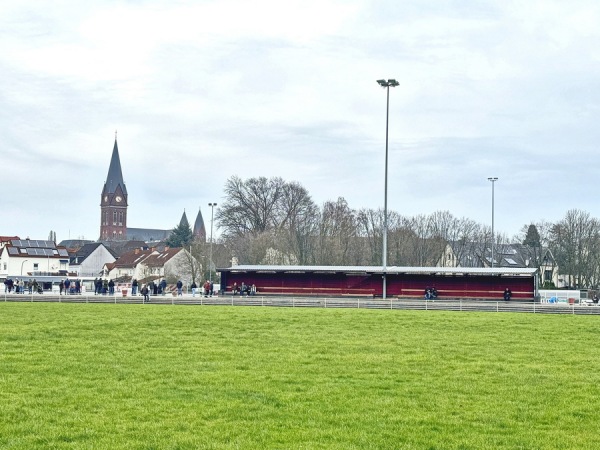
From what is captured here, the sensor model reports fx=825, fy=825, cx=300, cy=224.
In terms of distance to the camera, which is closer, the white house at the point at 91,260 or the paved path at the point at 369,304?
the paved path at the point at 369,304

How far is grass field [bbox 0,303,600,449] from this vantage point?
1116cm

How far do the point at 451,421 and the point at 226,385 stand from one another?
15.1 ft

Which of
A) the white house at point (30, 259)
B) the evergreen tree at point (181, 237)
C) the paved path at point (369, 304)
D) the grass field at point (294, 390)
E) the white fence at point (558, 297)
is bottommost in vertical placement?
the grass field at point (294, 390)

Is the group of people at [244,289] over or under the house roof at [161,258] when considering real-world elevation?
under

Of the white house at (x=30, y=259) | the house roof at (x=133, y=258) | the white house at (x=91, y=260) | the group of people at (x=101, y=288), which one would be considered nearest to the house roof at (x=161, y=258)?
the house roof at (x=133, y=258)

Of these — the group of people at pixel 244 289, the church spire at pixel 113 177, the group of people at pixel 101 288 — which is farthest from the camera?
the church spire at pixel 113 177

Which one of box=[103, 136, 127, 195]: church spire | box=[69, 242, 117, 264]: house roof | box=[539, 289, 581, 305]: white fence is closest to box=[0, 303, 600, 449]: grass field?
box=[539, 289, 581, 305]: white fence

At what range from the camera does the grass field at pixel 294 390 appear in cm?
1116

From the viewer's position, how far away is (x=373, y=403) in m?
13.5

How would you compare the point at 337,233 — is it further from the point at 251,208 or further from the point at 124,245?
the point at 124,245

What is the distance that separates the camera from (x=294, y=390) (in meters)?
14.6

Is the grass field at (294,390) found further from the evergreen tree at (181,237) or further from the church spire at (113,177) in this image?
the church spire at (113,177)

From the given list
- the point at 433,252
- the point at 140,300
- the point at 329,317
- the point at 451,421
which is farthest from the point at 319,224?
the point at 451,421

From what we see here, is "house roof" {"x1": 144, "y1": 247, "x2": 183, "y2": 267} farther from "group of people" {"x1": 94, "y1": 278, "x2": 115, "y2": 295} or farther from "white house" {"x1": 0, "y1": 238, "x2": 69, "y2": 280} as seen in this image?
"group of people" {"x1": 94, "y1": 278, "x2": 115, "y2": 295}
